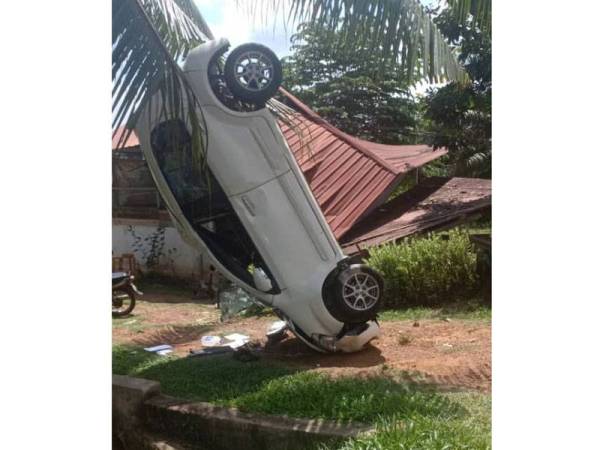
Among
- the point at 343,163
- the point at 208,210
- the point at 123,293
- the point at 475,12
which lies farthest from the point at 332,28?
the point at 123,293

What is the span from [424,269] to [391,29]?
168 cm

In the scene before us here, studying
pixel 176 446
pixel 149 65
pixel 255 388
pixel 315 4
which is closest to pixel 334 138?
pixel 315 4

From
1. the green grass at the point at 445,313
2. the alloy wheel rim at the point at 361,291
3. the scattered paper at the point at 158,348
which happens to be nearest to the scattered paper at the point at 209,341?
the scattered paper at the point at 158,348

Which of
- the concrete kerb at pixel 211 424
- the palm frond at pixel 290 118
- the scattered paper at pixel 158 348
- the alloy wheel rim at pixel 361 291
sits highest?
the palm frond at pixel 290 118

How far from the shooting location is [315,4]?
3.07m

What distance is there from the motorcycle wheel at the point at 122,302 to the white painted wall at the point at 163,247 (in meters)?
0.16

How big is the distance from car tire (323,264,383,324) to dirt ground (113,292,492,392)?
25cm

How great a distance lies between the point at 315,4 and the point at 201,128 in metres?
0.85

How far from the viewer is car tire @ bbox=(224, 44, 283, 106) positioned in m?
3.34

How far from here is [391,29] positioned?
3.03 m

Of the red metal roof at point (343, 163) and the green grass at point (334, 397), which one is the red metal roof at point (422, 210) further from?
the green grass at point (334, 397)

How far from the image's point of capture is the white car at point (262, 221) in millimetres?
3664

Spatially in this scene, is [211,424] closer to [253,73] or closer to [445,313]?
[445,313]

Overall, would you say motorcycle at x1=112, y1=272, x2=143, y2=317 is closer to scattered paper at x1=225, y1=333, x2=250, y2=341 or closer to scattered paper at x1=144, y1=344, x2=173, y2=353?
scattered paper at x1=144, y1=344, x2=173, y2=353
